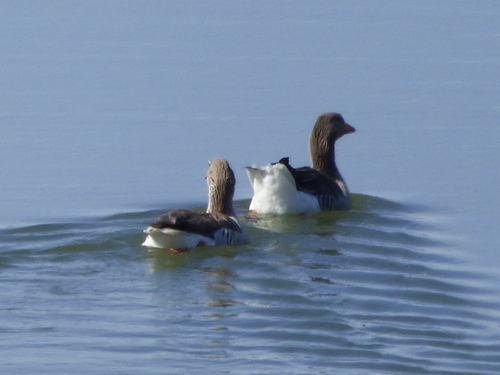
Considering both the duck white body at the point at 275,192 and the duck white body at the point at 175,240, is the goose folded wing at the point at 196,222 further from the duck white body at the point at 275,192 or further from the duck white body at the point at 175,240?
the duck white body at the point at 275,192

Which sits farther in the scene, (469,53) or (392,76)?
(469,53)

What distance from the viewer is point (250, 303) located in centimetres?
1138

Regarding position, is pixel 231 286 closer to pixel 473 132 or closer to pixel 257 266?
pixel 257 266

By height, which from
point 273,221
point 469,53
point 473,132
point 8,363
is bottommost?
point 8,363

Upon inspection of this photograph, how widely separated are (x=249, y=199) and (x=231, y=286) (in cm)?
558

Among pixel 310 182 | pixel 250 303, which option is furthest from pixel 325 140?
pixel 250 303

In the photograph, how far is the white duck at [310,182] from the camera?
16078mm

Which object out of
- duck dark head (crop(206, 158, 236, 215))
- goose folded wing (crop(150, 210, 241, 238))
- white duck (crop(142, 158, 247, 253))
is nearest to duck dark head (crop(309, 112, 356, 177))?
duck dark head (crop(206, 158, 236, 215))

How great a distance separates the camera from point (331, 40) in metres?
26.7

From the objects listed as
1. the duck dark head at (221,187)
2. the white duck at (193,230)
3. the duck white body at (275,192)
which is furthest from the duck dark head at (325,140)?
the white duck at (193,230)

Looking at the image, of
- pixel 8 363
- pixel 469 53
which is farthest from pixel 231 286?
pixel 469 53

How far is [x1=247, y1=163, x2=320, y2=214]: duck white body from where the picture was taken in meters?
16.0

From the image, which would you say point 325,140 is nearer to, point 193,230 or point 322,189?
point 322,189

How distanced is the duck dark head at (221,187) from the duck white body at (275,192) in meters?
0.92
